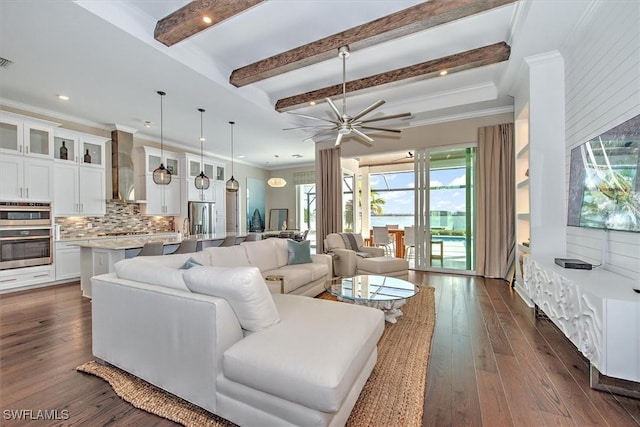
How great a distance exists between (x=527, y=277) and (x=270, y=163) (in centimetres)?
795

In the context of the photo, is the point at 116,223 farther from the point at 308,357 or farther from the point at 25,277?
the point at 308,357

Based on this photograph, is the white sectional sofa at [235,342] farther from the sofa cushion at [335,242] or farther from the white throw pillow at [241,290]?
the sofa cushion at [335,242]

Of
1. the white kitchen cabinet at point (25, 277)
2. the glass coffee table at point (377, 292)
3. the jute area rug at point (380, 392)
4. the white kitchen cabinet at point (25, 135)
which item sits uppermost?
the white kitchen cabinet at point (25, 135)

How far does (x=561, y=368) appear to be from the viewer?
215 cm

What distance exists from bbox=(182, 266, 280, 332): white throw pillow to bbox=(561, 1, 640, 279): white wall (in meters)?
2.70

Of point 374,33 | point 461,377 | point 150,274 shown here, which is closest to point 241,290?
point 150,274

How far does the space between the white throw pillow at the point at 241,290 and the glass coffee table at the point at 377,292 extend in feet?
3.99

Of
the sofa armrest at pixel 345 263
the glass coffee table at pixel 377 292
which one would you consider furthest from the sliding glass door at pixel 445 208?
the glass coffee table at pixel 377 292

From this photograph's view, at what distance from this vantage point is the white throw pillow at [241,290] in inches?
64.3

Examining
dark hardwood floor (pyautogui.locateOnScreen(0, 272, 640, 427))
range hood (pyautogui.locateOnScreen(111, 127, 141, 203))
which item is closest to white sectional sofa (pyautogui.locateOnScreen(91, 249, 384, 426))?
dark hardwood floor (pyautogui.locateOnScreen(0, 272, 640, 427))

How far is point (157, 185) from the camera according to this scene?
21.5 feet

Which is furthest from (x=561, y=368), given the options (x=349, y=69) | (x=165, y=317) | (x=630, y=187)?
(x=349, y=69)

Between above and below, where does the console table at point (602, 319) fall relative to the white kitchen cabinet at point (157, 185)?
below

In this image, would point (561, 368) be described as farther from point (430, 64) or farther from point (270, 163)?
point (270, 163)
